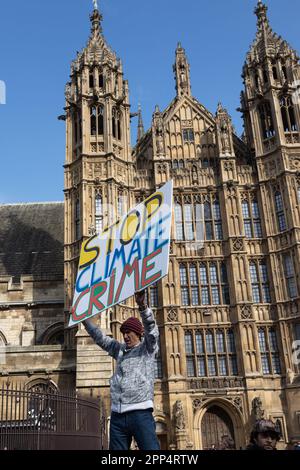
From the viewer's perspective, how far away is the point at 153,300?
24.7 metres

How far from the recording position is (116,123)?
90.2 ft

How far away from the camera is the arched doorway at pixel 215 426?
74.0ft

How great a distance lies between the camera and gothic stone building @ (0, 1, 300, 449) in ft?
73.9

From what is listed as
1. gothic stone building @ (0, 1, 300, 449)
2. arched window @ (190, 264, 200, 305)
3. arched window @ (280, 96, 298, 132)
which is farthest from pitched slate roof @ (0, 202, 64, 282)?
arched window @ (280, 96, 298, 132)

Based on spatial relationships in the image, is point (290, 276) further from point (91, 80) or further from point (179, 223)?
point (91, 80)

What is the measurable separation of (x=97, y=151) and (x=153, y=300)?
26.1 ft

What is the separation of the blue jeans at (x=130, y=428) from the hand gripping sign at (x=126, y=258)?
1.20 metres

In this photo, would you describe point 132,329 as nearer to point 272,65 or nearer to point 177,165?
point 177,165

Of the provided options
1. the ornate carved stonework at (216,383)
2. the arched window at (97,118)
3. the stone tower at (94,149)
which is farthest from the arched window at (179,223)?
the ornate carved stonework at (216,383)

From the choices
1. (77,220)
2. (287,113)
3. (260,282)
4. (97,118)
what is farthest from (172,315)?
(287,113)

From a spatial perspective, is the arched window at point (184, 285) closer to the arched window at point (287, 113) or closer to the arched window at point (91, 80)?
the arched window at point (287, 113)

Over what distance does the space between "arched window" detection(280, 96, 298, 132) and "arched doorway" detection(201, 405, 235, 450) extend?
14.4 m

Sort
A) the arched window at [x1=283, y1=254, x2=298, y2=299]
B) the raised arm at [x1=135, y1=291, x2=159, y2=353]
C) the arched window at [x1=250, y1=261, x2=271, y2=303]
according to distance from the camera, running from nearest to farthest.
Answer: the raised arm at [x1=135, y1=291, x2=159, y2=353] < the arched window at [x1=283, y1=254, x2=298, y2=299] < the arched window at [x1=250, y1=261, x2=271, y2=303]

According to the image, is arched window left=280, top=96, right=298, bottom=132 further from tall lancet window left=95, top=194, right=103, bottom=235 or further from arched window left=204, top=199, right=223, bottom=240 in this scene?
tall lancet window left=95, top=194, right=103, bottom=235
